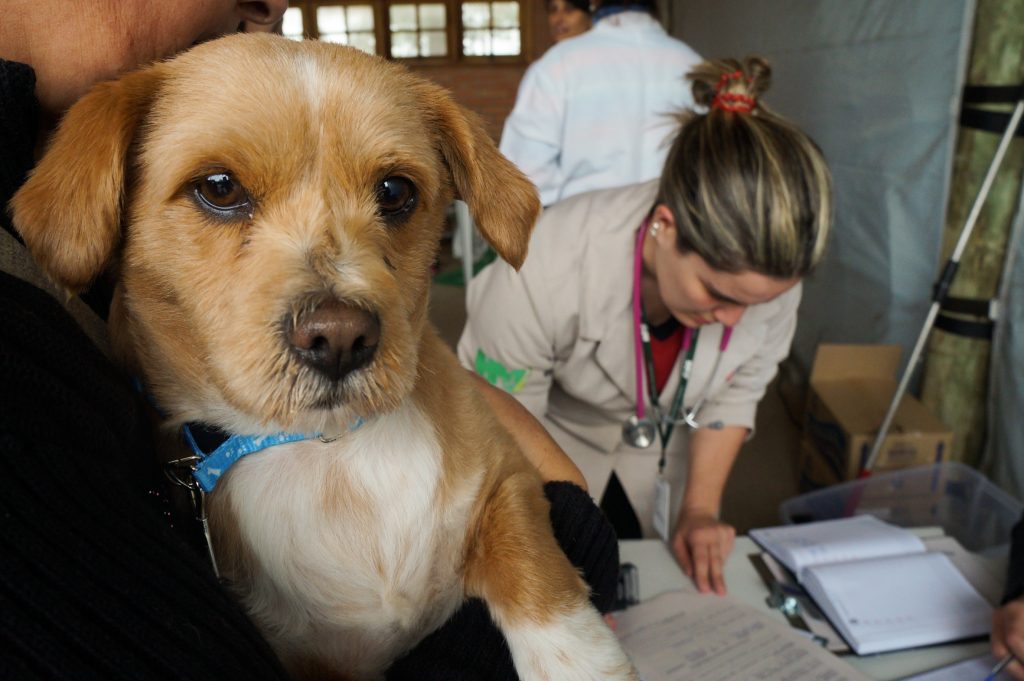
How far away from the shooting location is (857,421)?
272 centimetres

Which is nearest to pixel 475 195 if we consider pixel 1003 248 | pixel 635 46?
pixel 635 46

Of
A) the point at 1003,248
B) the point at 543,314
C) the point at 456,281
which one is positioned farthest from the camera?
the point at 456,281

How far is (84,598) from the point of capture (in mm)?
449

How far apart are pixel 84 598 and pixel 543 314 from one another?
130 centimetres

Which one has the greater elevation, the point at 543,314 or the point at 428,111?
the point at 428,111

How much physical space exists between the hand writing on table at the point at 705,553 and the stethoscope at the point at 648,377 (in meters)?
0.32

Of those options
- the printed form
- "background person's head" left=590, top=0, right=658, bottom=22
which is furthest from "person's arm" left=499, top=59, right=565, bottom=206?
the printed form

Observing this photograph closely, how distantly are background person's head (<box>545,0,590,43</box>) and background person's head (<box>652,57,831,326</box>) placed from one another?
1.66m

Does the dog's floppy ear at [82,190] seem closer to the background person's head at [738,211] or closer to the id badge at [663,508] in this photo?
the background person's head at [738,211]

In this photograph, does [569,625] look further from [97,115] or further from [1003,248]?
[1003,248]

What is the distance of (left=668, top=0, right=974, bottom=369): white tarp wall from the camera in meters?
2.67

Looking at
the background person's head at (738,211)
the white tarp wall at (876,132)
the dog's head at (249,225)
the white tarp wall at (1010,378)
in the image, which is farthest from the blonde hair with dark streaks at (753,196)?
the white tarp wall at (876,132)

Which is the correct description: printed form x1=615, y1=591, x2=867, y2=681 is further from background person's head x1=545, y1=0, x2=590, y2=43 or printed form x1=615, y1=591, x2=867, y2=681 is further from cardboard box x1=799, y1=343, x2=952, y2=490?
background person's head x1=545, y1=0, x2=590, y2=43

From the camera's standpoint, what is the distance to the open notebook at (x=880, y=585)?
1227mm
